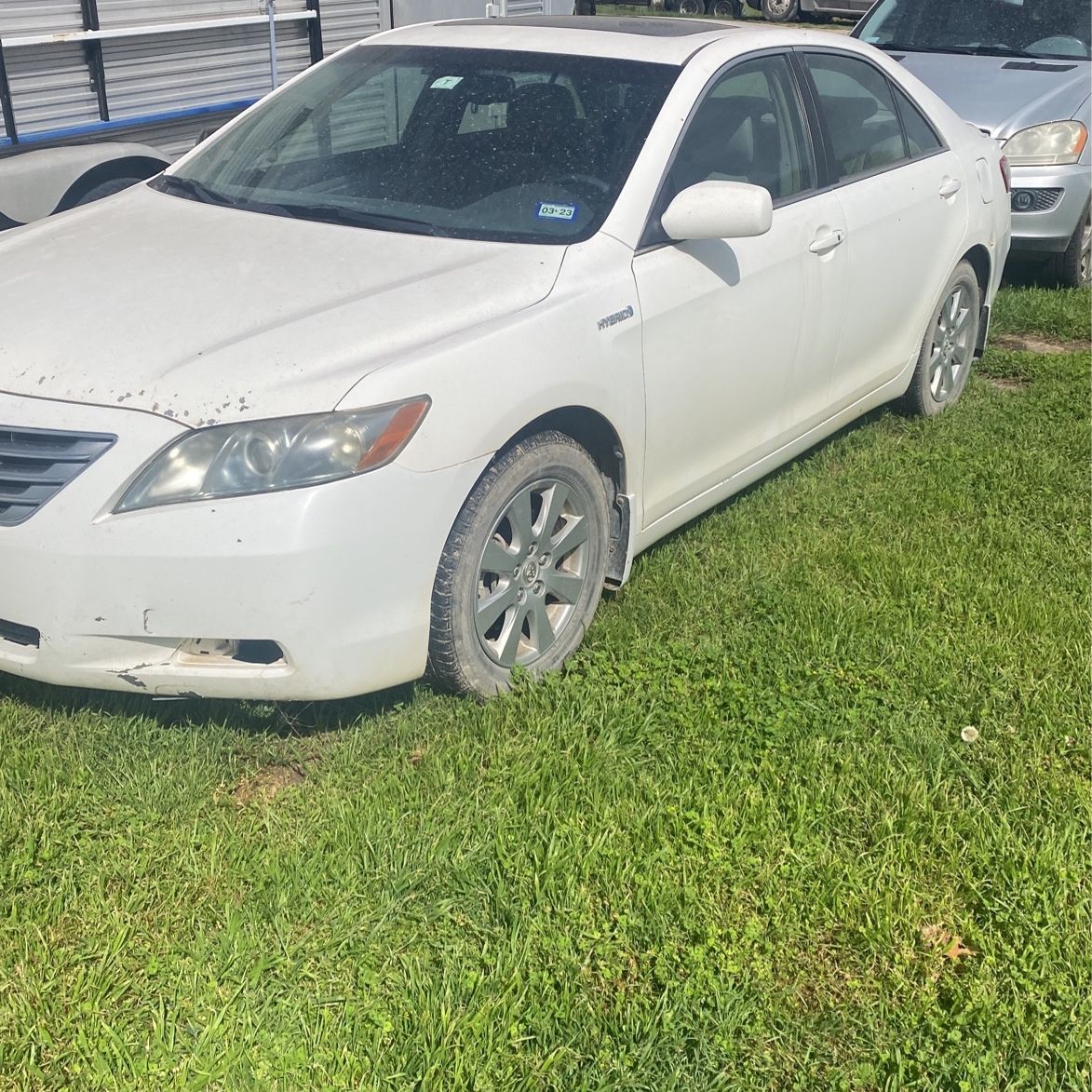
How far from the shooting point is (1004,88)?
26.4 ft

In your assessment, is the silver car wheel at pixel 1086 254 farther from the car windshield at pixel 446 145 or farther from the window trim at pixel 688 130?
the car windshield at pixel 446 145

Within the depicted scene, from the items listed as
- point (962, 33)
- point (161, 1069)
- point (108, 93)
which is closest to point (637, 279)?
point (161, 1069)

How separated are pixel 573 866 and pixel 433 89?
2.66m

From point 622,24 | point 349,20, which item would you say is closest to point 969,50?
point 349,20

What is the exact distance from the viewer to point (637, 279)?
12.6 ft

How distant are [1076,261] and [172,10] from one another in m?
5.25

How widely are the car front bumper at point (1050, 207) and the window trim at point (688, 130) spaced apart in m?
3.58

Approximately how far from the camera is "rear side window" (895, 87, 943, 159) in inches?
214

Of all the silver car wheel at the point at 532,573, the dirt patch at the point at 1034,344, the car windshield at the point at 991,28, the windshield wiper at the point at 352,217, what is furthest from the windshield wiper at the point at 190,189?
the car windshield at the point at 991,28

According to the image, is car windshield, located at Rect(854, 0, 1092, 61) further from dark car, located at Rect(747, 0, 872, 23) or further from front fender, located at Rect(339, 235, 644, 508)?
dark car, located at Rect(747, 0, 872, 23)

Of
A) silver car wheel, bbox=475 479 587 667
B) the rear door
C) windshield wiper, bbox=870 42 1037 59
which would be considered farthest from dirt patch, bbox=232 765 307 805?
windshield wiper, bbox=870 42 1037 59

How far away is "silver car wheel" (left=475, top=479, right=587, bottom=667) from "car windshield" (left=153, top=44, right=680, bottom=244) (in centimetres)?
77

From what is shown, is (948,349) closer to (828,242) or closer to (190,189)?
(828,242)

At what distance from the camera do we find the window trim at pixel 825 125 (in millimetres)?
4770
